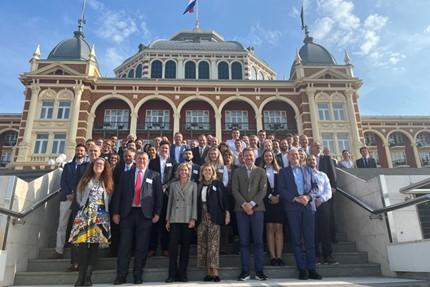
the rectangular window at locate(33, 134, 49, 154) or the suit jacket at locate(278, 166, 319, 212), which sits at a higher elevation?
the rectangular window at locate(33, 134, 49, 154)

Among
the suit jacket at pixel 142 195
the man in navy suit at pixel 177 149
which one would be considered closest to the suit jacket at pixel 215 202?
the suit jacket at pixel 142 195

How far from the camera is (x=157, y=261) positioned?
5.36m

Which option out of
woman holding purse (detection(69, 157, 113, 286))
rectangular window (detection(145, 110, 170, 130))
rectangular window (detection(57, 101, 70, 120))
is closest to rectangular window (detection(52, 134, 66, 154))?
rectangular window (detection(57, 101, 70, 120))

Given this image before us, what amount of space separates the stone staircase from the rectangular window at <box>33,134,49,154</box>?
2180cm

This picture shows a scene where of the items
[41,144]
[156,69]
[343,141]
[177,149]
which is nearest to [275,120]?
[343,141]

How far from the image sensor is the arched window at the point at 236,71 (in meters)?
34.2

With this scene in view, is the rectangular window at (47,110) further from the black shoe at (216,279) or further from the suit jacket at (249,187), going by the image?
the black shoe at (216,279)

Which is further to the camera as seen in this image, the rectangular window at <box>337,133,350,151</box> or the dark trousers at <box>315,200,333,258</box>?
the rectangular window at <box>337,133,350,151</box>

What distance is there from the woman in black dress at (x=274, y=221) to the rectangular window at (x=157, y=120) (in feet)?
73.0

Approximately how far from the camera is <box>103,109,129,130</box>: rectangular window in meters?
26.9

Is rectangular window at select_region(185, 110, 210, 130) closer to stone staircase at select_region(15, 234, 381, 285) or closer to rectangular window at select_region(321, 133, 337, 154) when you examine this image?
Result: rectangular window at select_region(321, 133, 337, 154)

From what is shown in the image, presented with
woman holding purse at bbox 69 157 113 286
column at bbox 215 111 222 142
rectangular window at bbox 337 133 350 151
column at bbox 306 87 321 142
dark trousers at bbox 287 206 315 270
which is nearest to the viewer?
woman holding purse at bbox 69 157 113 286

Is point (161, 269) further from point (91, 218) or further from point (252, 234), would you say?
point (252, 234)

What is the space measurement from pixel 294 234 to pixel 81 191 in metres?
3.43
